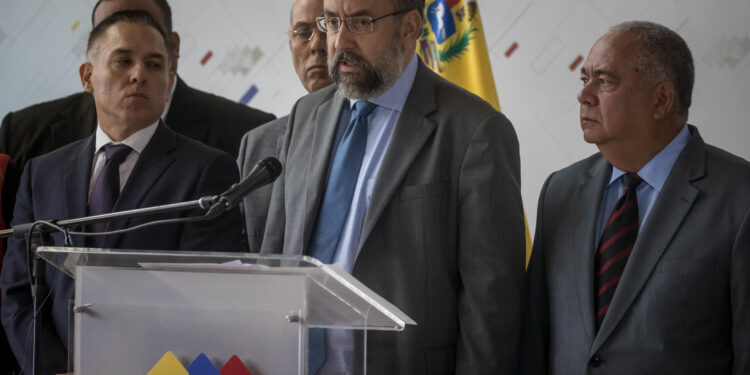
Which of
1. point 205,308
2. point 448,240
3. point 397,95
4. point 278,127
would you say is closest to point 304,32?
point 278,127

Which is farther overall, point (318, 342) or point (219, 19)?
point (219, 19)

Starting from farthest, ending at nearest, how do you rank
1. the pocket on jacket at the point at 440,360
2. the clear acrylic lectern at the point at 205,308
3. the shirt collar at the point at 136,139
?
the shirt collar at the point at 136,139, the pocket on jacket at the point at 440,360, the clear acrylic lectern at the point at 205,308

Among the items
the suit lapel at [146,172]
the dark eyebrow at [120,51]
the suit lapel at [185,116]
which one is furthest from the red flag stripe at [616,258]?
the suit lapel at [185,116]

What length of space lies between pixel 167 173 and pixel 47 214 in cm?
39

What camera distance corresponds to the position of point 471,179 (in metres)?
2.24

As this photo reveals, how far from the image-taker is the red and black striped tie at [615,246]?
2.22 meters

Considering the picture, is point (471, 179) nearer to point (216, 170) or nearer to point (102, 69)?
point (216, 170)

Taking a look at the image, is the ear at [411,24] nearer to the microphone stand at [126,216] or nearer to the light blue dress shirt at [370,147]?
the light blue dress shirt at [370,147]

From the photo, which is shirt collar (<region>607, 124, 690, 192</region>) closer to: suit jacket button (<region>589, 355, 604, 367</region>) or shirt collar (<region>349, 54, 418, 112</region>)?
suit jacket button (<region>589, 355, 604, 367</region>)

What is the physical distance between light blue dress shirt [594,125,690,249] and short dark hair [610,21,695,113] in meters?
0.11

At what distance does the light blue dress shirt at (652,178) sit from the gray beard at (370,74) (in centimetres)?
68

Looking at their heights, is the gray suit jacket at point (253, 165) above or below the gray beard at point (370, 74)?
below

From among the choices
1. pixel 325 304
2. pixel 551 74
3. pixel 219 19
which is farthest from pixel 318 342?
pixel 219 19

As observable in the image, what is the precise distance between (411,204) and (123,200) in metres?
0.87
